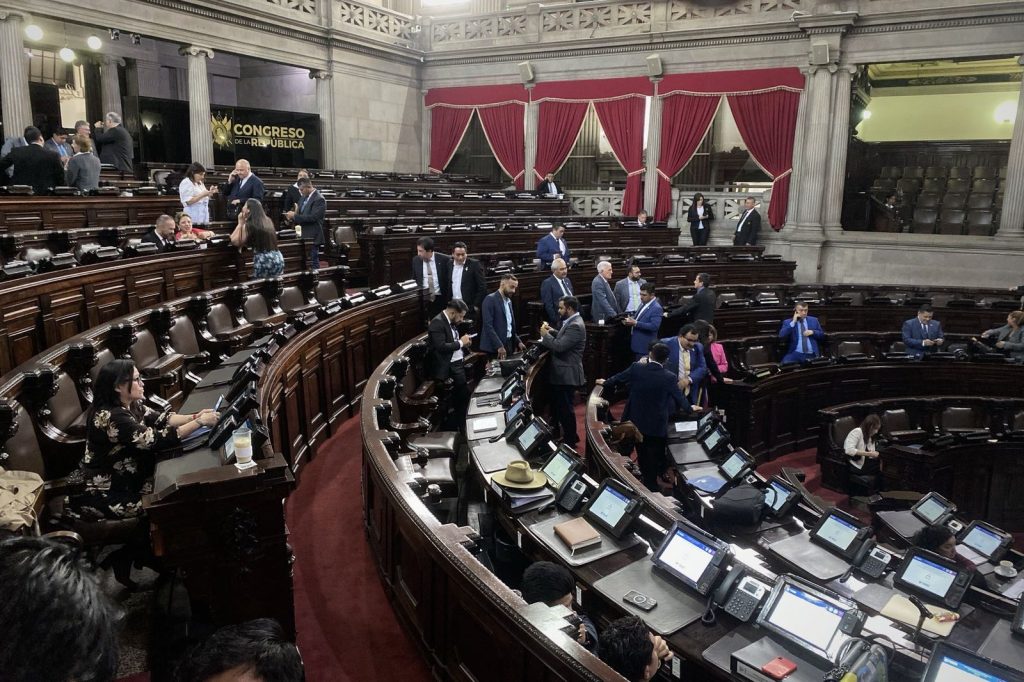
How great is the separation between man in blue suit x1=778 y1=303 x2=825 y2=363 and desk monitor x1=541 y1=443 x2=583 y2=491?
17.4 feet

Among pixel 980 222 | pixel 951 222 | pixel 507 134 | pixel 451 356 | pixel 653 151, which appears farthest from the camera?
pixel 507 134

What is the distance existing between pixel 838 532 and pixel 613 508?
1268 millimetres

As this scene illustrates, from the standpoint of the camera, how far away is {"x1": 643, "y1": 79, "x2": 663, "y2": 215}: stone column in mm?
14656

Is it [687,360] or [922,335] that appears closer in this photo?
[687,360]

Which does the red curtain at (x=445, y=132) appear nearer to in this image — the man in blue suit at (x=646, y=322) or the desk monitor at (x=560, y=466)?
the man in blue suit at (x=646, y=322)

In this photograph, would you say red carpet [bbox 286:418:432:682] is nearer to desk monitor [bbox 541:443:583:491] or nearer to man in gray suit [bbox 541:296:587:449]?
desk monitor [bbox 541:443:583:491]

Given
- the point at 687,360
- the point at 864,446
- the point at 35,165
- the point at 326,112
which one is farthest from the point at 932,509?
the point at 326,112

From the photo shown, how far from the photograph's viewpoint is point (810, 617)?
2.69m

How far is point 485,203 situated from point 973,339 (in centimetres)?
803

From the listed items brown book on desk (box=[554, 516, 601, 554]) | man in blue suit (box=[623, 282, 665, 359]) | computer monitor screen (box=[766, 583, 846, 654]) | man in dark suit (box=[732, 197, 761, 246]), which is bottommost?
computer monitor screen (box=[766, 583, 846, 654])

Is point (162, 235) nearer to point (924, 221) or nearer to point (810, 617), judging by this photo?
point (810, 617)

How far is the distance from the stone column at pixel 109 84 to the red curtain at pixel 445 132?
21.9 feet

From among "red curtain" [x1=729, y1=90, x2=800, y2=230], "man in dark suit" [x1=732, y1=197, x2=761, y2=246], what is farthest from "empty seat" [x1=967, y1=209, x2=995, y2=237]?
"man in dark suit" [x1=732, y1=197, x2=761, y2=246]

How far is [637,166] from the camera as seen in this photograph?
1506 cm
